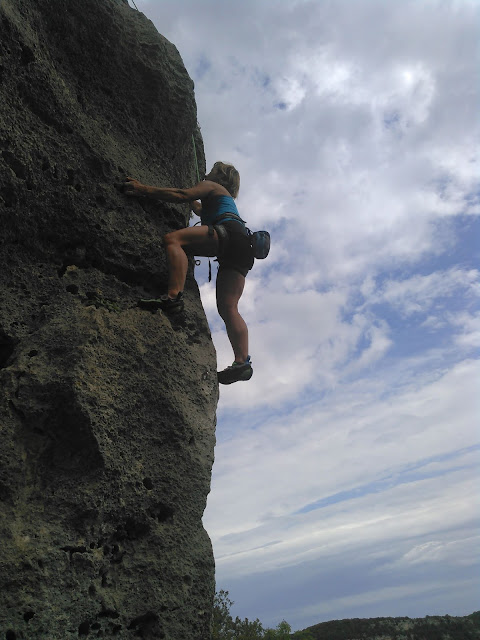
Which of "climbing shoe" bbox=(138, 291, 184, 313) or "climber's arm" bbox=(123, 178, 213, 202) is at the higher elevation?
"climber's arm" bbox=(123, 178, 213, 202)

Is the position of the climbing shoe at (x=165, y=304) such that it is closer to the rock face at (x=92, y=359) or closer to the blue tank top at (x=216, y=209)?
the rock face at (x=92, y=359)

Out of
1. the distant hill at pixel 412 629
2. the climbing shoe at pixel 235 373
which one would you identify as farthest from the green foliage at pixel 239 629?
the climbing shoe at pixel 235 373

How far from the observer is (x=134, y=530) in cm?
374

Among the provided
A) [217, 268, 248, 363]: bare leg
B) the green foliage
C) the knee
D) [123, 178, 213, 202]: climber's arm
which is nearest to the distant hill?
the green foliage

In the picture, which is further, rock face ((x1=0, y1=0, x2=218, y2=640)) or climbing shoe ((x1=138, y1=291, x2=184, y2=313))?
climbing shoe ((x1=138, y1=291, x2=184, y2=313))

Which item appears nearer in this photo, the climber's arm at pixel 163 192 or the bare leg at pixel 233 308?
the climber's arm at pixel 163 192

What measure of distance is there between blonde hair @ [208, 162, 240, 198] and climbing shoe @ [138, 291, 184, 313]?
5.25ft

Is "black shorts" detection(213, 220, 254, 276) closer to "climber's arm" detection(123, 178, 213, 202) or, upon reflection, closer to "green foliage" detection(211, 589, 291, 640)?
"climber's arm" detection(123, 178, 213, 202)

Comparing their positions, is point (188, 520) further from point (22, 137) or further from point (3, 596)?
point (22, 137)

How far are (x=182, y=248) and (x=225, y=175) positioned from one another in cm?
117

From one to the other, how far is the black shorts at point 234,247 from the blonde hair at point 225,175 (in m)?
0.57

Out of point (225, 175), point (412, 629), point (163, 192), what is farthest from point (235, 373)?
point (412, 629)

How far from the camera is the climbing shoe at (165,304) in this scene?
448 cm

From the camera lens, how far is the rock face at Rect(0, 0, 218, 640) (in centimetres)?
340
